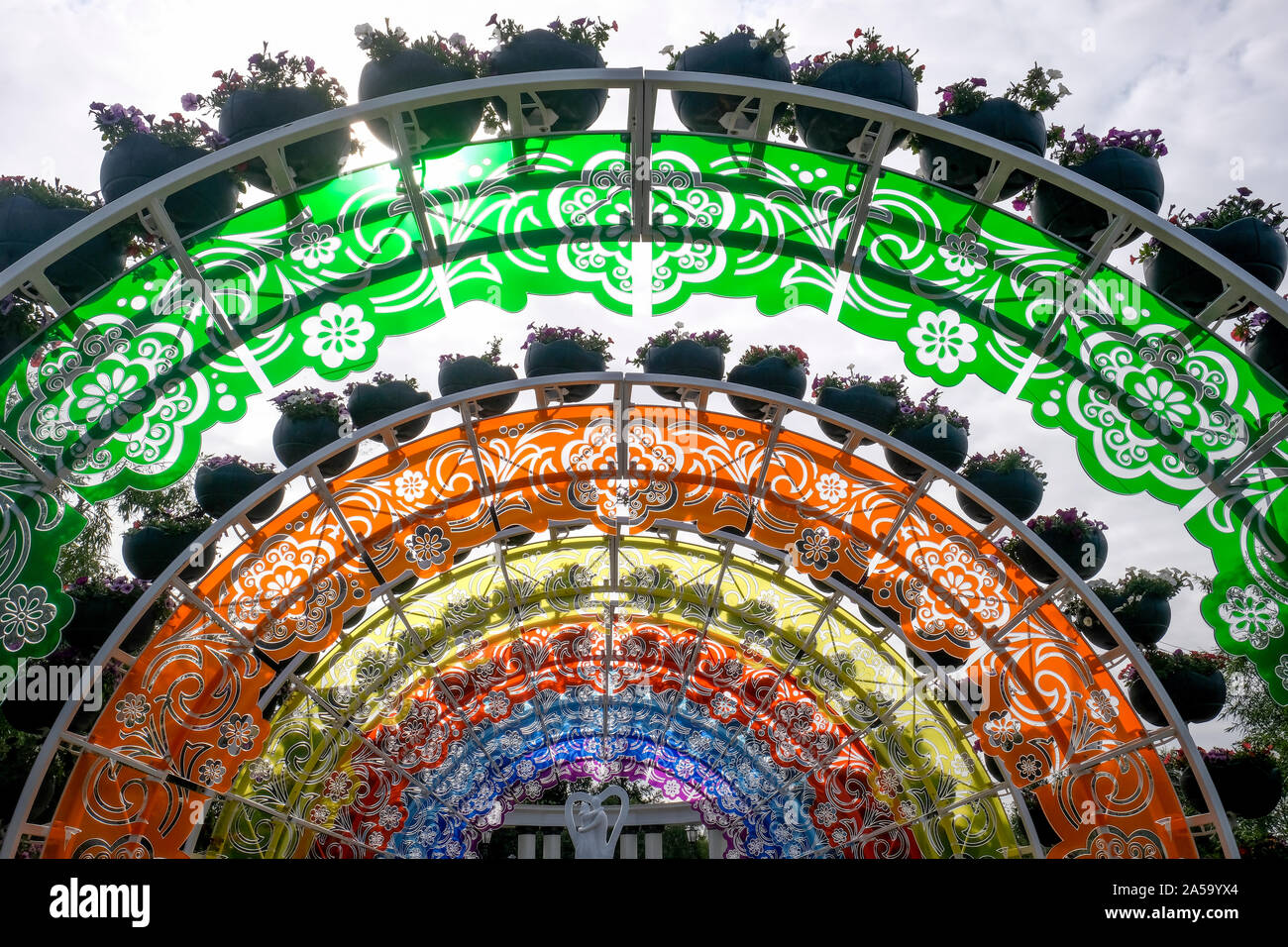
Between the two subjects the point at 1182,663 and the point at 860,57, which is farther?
the point at 1182,663

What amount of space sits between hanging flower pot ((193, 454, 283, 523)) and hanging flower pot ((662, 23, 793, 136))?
4.58 meters

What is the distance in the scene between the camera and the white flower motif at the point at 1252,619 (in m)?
6.38

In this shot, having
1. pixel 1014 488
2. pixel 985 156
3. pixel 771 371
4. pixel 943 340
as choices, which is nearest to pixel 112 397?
pixel 771 371

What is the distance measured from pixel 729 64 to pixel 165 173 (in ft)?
11.0

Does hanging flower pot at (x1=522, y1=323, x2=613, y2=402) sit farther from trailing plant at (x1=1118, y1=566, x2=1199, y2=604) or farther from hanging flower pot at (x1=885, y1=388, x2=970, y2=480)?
trailing plant at (x1=1118, y1=566, x2=1199, y2=604)

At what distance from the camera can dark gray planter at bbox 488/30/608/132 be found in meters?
6.04

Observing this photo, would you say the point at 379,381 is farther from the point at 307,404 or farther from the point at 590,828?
the point at 590,828

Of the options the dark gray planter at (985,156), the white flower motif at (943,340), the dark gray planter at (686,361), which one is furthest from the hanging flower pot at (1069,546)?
the dark gray planter at (985,156)

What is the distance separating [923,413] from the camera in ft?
29.7

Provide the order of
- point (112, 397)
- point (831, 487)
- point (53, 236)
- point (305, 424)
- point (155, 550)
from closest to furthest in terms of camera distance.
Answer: point (53, 236), point (112, 397), point (155, 550), point (305, 424), point (831, 487)
